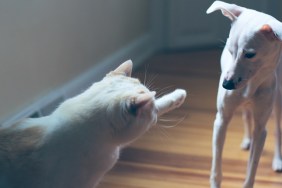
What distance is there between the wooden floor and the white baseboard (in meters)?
0.19

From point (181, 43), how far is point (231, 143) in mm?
1195

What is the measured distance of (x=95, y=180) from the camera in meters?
1.30

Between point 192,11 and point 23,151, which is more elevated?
point 23,151

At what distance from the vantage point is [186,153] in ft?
6.48

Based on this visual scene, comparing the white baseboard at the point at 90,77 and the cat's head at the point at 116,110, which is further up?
the cat's head at the point at 116,110

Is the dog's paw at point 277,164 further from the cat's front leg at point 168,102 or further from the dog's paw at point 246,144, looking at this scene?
the cat's front leg at point 168,102

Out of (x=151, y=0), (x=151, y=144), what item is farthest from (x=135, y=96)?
(x=151, y=0)

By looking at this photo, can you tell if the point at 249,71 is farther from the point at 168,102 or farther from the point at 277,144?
the point at 277,144

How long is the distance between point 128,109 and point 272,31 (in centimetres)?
42

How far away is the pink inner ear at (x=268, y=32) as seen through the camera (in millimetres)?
1286

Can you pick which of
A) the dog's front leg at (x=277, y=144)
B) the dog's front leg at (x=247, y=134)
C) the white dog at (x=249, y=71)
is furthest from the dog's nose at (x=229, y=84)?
the dog's front leg at (x=247, y=134)

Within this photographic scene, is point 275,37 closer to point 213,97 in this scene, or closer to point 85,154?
point 85,154

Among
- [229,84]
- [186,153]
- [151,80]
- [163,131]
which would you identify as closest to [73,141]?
[229,84]

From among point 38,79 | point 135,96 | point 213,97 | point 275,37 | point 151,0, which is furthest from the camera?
point 151,0
